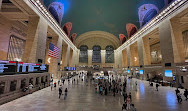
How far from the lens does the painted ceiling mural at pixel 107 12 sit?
23028mm

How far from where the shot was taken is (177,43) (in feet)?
49.2

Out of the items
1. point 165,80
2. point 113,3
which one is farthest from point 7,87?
point 113,3

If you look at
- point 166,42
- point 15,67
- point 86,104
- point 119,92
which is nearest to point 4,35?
point 15,67

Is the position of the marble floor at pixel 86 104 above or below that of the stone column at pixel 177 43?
below

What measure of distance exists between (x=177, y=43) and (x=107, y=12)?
25247mm

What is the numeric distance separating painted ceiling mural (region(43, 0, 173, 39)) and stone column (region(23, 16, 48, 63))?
6.28 m

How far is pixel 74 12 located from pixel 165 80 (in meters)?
31.4

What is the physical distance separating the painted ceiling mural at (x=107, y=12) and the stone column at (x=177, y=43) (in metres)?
5.57

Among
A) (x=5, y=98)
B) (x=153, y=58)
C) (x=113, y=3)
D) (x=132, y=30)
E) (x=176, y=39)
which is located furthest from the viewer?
(x=153, y=58)

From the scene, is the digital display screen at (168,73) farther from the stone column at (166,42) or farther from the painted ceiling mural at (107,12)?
the painted ceiling mural at (107,12)

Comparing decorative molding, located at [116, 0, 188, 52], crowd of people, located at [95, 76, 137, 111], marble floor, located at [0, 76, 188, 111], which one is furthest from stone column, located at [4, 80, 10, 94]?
decorative molding, located at [116, 0, 188, 52]

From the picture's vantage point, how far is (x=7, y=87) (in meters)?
7.48

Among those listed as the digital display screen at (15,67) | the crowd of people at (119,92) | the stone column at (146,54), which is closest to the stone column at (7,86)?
the digital display screen at (15,67)

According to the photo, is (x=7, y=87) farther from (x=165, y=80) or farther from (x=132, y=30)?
(x=132, y=30)
